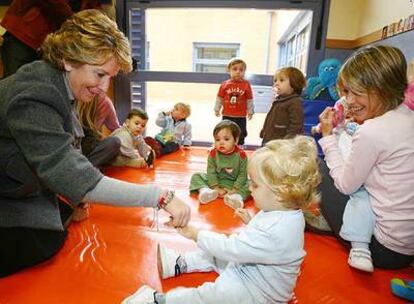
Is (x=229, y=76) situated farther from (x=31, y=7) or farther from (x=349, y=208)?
(x=349, y=208)

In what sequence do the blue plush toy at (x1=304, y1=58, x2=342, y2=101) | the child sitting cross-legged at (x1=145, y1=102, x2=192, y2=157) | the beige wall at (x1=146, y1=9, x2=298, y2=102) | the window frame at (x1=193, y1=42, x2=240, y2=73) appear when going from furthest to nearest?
the window frame at (x1=193, y1=42, x2=240, y2=73) < the beige wall at (x1=146, y1=9, x2=298, y2=102) < the child sitting cross-legged at (x1=145, y1=102, x2=192, y2=157) < the blue plush toy at (x1=304, y1=58, x2=342, y2=101)

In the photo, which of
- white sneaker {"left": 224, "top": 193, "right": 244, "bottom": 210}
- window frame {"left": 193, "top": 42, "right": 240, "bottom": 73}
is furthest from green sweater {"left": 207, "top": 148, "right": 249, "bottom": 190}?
window frame {"left": 193, "top": 42, "right": 240, "bottom": 73}

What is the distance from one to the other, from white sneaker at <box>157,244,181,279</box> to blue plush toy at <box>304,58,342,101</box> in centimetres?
193

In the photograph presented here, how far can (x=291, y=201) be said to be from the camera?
2.61 ft

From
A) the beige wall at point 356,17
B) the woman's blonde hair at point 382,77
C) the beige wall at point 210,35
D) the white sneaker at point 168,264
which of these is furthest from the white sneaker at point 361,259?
the beige wall at point 210,35

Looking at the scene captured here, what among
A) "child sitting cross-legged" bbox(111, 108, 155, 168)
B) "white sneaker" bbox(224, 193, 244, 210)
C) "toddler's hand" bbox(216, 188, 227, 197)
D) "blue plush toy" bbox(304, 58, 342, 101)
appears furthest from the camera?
"blue plush toy" bbox(304, 58, 342, 101)

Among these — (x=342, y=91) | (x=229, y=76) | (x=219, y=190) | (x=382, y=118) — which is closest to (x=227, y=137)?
(x=219, y=190)

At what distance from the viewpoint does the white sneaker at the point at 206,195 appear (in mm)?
1603

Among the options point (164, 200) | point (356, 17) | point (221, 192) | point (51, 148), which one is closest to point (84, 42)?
point (51, 148)

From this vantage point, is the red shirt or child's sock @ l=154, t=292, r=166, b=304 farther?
the red shirt

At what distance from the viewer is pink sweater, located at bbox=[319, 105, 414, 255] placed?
101cm

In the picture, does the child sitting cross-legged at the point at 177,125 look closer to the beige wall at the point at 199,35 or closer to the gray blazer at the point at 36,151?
the gray blazer at the point at 36,151

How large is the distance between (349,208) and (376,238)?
0.43 feet

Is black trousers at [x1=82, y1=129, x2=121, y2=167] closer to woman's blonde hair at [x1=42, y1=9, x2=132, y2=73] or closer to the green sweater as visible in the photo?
the green sweater
